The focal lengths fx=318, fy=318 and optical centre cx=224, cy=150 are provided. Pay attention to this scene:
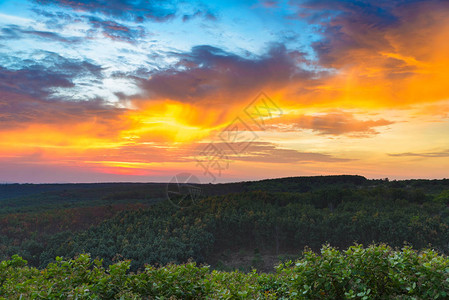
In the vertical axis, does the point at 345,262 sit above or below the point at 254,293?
above

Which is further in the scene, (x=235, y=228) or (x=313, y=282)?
(x=235, y=228)

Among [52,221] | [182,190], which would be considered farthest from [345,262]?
[52,221]

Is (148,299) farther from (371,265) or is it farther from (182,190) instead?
(182,190)

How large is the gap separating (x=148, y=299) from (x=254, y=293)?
175 centimetres

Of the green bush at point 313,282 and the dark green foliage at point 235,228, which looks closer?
the green bush at point 313,282

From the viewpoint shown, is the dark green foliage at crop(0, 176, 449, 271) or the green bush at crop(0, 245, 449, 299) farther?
the dark green foliage at crop(0, 176, 449, 271)

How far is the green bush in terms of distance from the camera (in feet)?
15.4

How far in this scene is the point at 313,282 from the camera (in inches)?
199

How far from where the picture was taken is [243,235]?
17.6 m

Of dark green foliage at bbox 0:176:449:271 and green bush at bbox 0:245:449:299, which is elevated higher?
green bush at bbox 0:245:449:299

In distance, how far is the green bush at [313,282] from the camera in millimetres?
4695

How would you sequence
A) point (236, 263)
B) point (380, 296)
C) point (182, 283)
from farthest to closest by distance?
point (236, 263) → point (182, 283) → point (380, 296)

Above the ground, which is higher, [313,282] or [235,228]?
[313,282]

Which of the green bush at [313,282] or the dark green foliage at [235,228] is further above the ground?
the green bush at [313,282]
